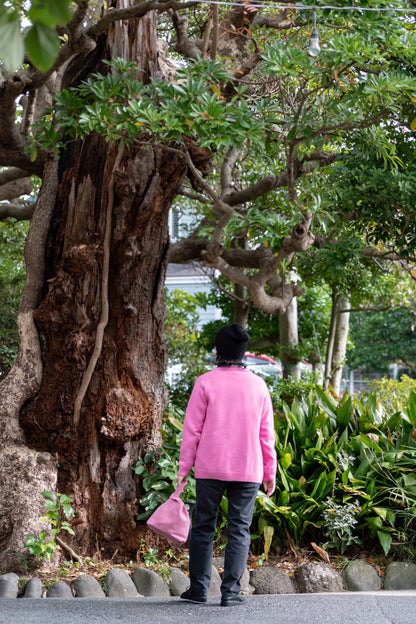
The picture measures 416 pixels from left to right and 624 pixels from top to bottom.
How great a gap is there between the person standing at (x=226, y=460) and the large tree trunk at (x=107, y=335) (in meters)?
1.62

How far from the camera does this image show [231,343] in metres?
4.95

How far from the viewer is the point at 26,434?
6.39 m

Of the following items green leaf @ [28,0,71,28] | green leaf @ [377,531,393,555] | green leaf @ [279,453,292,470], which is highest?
green leaf @ [28,0,71,28]

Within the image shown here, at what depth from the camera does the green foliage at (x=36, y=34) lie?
1.59 m

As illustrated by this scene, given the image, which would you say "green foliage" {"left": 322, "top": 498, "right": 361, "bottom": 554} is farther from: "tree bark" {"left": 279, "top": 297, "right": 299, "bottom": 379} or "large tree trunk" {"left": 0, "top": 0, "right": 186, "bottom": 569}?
"tree bark" {"left": 279, "top": 297, "right": 299, "bottom": 379}

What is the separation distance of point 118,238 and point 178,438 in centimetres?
202

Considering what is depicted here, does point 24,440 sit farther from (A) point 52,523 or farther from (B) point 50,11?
(B) point 50,11

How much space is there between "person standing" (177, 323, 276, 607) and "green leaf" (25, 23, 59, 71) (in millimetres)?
3402

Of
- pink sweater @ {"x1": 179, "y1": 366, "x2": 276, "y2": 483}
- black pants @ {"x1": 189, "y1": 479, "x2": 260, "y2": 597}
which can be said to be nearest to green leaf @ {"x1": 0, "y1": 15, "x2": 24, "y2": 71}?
pink sweater @ {"x1": 179, "y1": 366, "x2": 276, "y2": 483}

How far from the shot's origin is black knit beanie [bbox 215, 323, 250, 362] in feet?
16.3

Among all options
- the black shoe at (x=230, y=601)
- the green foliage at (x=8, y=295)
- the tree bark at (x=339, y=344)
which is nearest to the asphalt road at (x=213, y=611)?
the black shoe at (x=230, y=601)

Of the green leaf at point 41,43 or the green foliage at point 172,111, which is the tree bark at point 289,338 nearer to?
the green foliage at point 172,111

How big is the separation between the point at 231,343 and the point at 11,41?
3503mm

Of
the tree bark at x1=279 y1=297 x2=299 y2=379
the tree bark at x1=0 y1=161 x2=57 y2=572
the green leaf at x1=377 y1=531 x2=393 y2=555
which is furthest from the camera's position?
the tree bark at x1=279 y1=297 x2=299 y2=379
